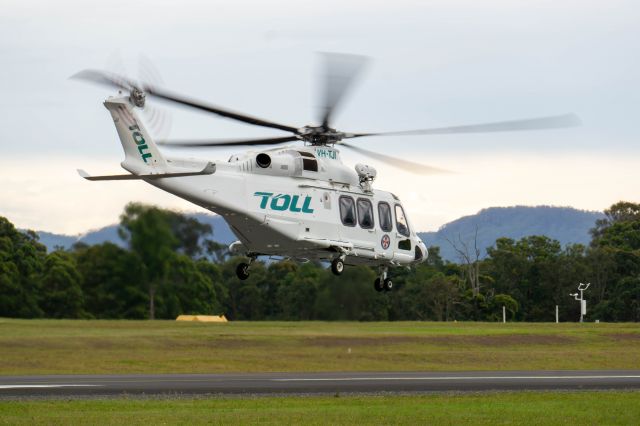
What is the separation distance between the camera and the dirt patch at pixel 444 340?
89.6 metres

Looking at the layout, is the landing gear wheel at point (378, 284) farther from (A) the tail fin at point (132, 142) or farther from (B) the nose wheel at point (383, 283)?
(A) the tail fin at point (132, 142)

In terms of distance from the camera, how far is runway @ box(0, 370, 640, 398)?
54.8 m

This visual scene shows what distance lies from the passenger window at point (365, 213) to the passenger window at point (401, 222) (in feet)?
5.88

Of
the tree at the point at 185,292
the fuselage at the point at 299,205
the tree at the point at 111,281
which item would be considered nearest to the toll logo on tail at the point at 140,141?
the fuselage at the point at 299,205

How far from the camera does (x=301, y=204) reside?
3953cm

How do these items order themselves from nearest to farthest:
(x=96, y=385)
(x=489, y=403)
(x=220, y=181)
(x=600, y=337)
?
(x=220, y=181) → (x=489, y=403) → (x=96, y=385) → (x=600, y=337)

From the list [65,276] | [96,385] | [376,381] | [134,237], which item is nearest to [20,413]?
[96,385]

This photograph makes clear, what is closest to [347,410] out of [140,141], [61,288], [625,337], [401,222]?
[401,222]

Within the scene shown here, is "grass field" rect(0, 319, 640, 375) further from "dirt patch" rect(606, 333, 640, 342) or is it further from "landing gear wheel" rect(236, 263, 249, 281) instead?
"landing gear wheel" rect(236, 263, 249, 281)

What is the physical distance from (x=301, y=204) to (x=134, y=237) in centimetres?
3459

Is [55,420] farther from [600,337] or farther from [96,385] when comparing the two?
[600,337]

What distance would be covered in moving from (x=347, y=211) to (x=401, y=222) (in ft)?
11.5

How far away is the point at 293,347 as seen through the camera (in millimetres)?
86750

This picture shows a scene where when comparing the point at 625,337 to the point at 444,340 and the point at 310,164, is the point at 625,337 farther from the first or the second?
the point at 310,164
